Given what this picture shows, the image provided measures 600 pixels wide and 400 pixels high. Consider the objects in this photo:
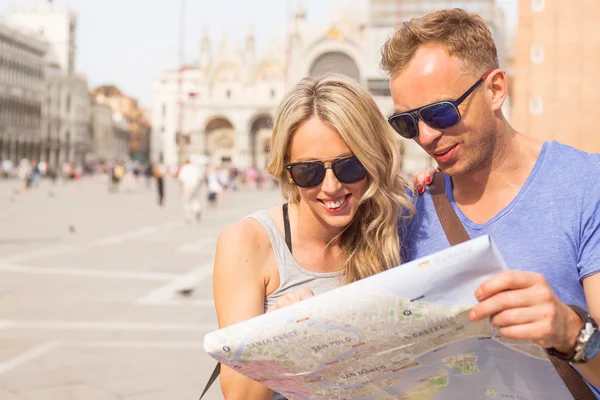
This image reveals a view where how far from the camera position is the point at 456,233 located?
1.92 m

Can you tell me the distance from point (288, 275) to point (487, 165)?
60cm

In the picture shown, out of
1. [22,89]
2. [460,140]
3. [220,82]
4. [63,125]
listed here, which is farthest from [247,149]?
[460,140]

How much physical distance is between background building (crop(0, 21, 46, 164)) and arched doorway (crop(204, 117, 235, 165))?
17798 mm

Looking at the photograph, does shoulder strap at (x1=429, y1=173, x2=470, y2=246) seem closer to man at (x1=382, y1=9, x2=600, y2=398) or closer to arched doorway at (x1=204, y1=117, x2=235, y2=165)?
man at (x1=382, y1=9, x2=600, y2=398)

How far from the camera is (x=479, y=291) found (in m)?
1.40

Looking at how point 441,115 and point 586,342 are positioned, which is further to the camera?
point 441,115

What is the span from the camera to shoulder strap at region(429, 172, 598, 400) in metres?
1.65

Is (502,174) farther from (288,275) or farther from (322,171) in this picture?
(288,275)

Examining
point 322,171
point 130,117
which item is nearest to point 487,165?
point 322,171

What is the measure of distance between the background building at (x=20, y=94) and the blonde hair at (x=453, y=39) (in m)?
68.5

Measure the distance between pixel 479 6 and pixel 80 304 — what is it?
39407mm

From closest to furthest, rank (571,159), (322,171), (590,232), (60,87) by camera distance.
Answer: (590,232), (571,159), (322,171), (60,87)

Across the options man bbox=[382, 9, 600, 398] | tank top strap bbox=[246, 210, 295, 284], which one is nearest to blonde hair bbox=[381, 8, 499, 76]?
man bbox=[382, 9, 600, 398]

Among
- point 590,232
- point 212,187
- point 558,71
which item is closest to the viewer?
point 590,232
